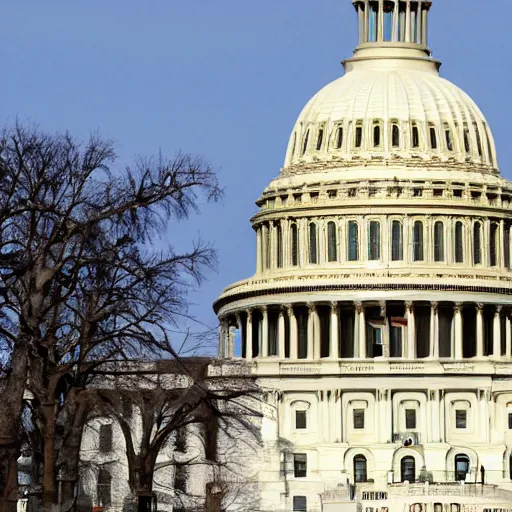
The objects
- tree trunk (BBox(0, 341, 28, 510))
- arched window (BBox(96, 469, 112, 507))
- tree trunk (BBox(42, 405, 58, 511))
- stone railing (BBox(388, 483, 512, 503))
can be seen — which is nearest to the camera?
tree trunk (BBox(0, 341, 28, 510))

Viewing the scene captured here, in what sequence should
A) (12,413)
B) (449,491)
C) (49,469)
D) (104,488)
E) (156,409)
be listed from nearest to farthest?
1. (12,413)
2. (49,469)
3. (156,409)
4. (449,491)
5. (104,488)

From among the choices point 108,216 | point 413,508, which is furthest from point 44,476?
point 413,508

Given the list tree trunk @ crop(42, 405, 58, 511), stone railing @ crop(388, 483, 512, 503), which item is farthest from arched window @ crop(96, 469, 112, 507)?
tree trunk @ crop(42, 405, 58, 511)

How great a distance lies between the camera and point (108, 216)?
280 ft

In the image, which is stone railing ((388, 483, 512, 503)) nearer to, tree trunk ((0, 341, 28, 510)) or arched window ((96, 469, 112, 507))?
arched window ((96, 469, 112, 507))

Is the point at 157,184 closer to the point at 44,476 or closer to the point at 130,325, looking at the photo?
the point at 130,325

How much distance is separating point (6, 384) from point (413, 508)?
104677 mm

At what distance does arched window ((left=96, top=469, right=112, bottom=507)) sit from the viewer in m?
191

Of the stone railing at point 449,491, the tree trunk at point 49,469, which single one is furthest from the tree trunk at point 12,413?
the stone railing at point 449,491

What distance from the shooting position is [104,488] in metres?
194

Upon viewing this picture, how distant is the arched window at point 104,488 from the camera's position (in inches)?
7520

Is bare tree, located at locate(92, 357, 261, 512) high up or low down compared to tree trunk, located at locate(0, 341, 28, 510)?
up

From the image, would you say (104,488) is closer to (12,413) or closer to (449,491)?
(449,491)

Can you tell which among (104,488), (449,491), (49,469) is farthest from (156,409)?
(449,491)
